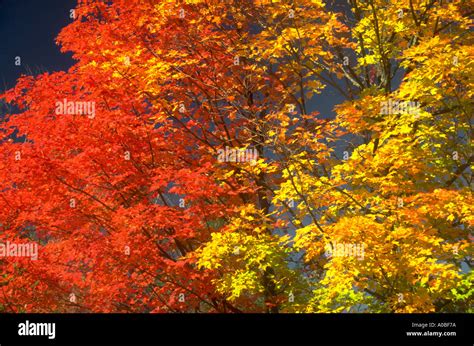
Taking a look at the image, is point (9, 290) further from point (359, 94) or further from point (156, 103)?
point (359, 94)

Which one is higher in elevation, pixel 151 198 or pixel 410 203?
pixel 151 198

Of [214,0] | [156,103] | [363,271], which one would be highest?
[214,0]

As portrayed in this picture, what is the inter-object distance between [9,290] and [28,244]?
1.83m

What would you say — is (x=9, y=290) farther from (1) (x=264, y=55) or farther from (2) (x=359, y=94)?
(2) (x=359, y=94)

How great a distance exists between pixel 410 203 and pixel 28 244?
884 centimetres

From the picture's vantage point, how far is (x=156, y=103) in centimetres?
1280

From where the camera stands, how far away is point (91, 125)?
1245 cm
